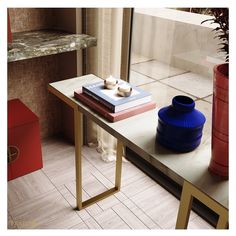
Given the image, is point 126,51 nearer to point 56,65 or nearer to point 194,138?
point 56,65

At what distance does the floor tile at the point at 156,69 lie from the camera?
7.39 feet

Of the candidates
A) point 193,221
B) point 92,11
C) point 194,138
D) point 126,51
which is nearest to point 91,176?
point 193,221

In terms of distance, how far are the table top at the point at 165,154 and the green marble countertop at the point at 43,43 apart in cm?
55

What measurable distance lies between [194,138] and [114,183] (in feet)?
3.61

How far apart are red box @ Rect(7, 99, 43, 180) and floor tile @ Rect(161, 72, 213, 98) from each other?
1038 mm

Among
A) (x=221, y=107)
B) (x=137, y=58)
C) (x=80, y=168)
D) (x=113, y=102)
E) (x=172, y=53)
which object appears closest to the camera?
(x=221, y=107)

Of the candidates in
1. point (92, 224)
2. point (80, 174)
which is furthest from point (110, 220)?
point (80, 174)

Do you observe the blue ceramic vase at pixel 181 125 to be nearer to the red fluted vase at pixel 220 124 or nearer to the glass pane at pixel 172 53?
the red fluted vase at pixel 220 124

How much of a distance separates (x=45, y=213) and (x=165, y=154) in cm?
101

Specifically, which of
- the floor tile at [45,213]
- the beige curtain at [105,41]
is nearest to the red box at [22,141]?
the floor tile at [45,213]

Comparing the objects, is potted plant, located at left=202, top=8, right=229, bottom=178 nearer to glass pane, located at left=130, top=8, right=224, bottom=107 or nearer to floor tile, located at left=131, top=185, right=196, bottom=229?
floor tile, located at left=131, top=185, right=196, bottom=229

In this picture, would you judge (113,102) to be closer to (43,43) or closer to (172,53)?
(43,43)

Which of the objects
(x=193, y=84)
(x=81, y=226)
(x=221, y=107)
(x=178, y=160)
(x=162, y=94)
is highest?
(x=221, y=107)

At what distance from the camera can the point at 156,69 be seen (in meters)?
2.40
